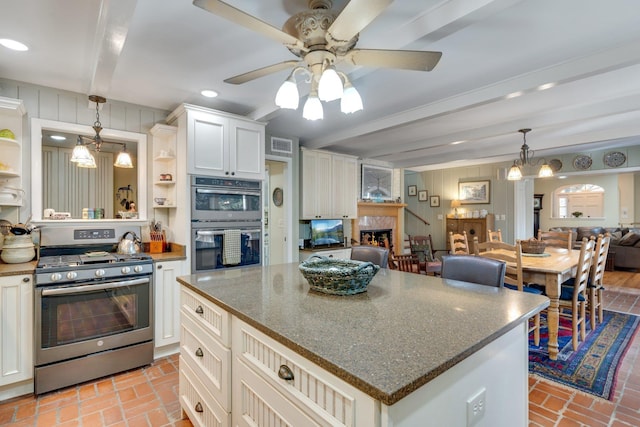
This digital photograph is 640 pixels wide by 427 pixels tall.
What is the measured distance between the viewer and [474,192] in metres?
7.38

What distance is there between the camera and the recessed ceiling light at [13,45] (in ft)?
6.84

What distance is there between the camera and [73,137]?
9.87 ft

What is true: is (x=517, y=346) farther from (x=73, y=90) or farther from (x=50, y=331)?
(x=73, y=90)

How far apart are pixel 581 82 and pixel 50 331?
186 inches

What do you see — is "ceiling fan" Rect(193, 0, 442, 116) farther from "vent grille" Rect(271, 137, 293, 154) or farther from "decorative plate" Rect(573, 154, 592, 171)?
"decorative plate" Rect(573, 154, 592, 171)

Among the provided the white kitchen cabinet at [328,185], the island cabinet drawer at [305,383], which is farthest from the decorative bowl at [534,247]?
the island cabinet drawer at [305,383]

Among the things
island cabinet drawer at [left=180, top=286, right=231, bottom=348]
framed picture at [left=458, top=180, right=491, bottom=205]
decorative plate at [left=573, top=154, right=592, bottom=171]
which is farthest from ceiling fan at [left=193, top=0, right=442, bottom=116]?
framed picture at [left=458, top=180, right=491, bottom=205]

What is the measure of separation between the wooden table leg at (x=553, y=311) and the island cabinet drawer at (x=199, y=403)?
2651 mm

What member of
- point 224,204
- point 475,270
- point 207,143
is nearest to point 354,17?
point 475,270

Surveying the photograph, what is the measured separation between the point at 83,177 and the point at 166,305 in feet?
4.98

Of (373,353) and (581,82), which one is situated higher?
(581,82)

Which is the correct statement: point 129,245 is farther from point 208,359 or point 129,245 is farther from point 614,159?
point 614,159

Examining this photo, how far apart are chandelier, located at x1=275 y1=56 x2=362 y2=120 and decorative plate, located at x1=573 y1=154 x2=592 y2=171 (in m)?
6.39

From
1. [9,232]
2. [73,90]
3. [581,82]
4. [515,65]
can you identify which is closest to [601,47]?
[515,65]
